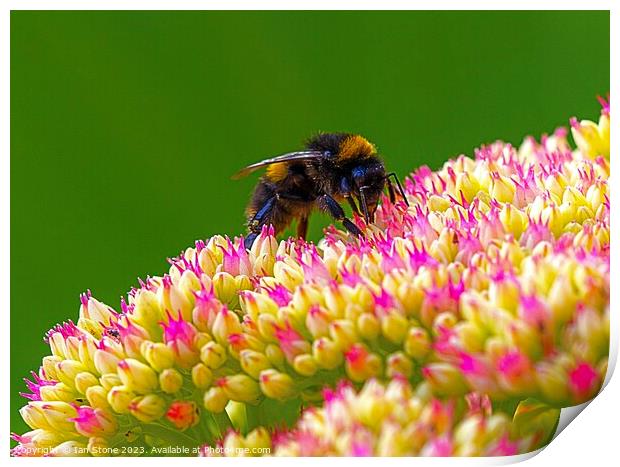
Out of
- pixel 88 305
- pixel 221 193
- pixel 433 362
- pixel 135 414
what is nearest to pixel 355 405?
pixel 433 362

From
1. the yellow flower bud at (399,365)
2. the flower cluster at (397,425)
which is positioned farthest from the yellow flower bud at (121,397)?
the yellow flower bud at (399,365)

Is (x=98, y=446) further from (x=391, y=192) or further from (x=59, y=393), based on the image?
(x=391, y=192)

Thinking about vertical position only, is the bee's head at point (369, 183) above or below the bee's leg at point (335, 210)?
above

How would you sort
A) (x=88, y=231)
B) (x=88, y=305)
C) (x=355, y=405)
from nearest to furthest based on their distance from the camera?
(x=355, y=405) < (x=88, y=305) < (x=88, y=231)

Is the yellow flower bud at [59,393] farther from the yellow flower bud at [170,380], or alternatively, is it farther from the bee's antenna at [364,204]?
the bee's antenna at [364,204]

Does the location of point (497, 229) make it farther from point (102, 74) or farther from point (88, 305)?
point (102, 74)

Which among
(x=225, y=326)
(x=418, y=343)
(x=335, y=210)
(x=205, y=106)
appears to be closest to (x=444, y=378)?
(x=418, y=343)
